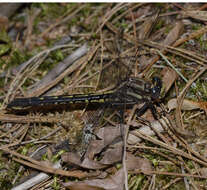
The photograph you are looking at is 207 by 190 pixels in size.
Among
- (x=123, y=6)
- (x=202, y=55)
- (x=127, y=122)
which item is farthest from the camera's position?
(x=123, y=6)

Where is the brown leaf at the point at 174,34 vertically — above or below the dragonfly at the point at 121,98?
above

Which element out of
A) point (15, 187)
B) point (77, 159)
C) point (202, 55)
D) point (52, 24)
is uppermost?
point (52, 24)

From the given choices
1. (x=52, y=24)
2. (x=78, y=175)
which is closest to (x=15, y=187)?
(x=78, y=175)

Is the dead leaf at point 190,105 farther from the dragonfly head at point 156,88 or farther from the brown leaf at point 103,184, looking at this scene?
the brown leaf at point 103,184

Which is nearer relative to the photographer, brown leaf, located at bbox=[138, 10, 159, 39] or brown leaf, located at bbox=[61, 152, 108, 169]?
brown leaf, located at bbox=[61, 152, 108, 169]

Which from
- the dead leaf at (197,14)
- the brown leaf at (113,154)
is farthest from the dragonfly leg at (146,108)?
the dead leaf at (197,14)

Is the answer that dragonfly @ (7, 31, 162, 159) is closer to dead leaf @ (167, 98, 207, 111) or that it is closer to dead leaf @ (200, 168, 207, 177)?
dead leaf @ (167, 98, 207, 111)

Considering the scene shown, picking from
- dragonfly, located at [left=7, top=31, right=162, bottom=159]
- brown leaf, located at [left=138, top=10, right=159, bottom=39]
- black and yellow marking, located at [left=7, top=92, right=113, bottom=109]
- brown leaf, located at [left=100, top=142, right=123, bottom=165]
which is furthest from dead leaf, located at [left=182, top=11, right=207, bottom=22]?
brown leaf, located at [left=100, top=142, right=123, bottom=165]

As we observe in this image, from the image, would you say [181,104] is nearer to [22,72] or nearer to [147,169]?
[147,169]
